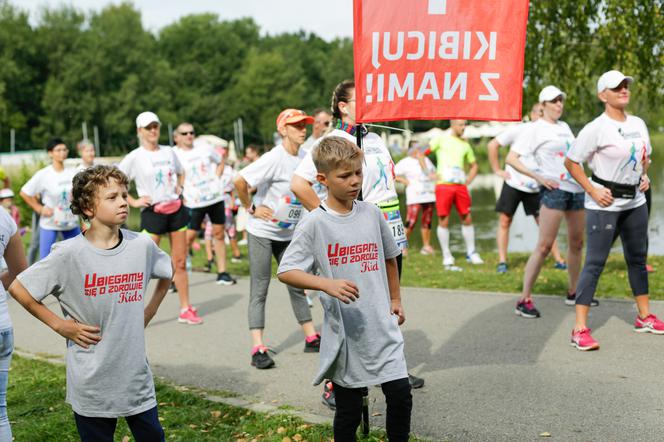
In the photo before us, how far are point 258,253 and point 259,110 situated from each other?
86.8 m

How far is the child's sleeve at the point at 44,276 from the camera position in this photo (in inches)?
148

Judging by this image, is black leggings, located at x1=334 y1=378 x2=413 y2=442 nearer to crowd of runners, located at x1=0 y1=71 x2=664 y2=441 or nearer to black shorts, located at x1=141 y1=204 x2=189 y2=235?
crowd of runners, located at x1=0 y1=71 x2=664 y2=441

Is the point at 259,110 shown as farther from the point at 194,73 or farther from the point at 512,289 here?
the point at 512,289

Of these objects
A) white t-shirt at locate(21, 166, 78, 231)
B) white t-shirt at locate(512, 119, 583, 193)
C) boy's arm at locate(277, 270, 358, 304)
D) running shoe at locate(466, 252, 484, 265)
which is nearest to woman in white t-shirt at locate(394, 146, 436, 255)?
running shoe at locate(466, 252, 484, 265)

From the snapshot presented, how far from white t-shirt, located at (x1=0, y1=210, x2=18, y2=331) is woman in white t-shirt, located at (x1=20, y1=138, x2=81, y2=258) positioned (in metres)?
6.40

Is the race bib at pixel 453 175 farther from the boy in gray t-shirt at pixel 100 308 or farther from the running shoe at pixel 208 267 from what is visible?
the boy in gray t-shirt at pixel 100 308

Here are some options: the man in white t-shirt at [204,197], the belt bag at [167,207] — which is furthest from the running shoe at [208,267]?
the belt bag at [167,207]

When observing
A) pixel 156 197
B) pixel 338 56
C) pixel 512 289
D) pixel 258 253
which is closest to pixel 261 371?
pixel 258 253

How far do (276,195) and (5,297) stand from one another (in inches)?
125

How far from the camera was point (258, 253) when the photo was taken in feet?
22.9

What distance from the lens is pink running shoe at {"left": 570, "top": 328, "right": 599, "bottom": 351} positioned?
642 cm

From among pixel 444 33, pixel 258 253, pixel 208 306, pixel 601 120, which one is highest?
pixel 444 33

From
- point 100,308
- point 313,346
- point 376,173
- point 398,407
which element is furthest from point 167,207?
point 398,407

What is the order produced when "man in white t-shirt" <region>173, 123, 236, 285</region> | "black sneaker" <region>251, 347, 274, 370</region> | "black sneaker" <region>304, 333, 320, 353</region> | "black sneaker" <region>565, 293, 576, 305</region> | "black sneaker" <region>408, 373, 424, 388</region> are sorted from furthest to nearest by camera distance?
1. "man in white t-shirt" <region>173, 123, 236, 285</region>
2. "black sneaker" <region>565, 293, 576, 305</region>
3. "black sneaker" <region>304, 333, 320, 353</region>
4. "black sneaker" <region>251, 347, 274, 370</region>
5. "black sneaker" <region>408, 373, 424, 388</region>
